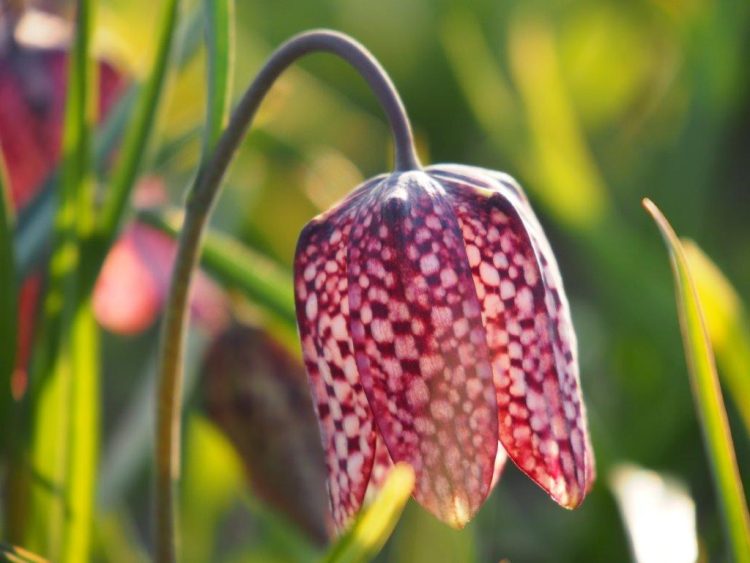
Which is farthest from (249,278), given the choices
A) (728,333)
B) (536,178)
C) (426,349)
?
(536,178)

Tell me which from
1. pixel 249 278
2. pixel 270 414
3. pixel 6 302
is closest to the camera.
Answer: pixel 6 302

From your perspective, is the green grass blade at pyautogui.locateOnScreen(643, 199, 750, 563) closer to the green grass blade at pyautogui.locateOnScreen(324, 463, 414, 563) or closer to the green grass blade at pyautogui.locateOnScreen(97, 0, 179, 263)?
the green grass blade at pyautogui.locateOnScreen(324, 463, 414, 563)

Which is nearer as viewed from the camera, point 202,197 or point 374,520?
point 374,520

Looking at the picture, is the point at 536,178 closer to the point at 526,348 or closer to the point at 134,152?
the point at 134,152

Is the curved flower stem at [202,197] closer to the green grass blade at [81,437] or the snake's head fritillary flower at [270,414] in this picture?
the green grass blade at [81,437]

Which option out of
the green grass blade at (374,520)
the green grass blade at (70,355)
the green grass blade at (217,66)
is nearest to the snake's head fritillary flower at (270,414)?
the green grass blade at (70,355)

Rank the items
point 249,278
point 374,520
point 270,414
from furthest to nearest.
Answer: point 270,414
point 249,278
point 374,520

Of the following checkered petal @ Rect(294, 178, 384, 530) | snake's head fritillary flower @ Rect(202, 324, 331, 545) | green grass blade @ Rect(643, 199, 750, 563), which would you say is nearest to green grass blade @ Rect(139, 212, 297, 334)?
snake's head fritillary flower @ Rect(202, 324, 331, 545)
